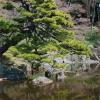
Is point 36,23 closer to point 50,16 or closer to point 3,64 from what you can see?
point 50,16

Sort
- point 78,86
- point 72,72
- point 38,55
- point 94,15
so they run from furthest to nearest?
point 94,15, point 72,72, point 78,86, point 38,55

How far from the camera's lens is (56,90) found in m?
23.8

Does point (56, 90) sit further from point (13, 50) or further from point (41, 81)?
point (13, 50)

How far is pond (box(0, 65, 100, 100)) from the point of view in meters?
21.8

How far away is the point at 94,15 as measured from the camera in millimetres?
58969

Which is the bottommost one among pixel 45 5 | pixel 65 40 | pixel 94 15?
pixel 94 15

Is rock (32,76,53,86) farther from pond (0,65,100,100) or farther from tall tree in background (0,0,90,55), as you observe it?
tall tree in background (0,0,90,55)

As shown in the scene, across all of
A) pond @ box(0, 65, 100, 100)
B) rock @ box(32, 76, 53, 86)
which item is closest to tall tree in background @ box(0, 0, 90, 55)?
pond @ box(0, 65, 100, 100)

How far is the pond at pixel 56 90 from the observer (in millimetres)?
21750

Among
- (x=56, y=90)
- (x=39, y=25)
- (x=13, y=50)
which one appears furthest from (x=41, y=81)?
(x=13, y=50)

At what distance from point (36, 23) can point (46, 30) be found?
80 cm

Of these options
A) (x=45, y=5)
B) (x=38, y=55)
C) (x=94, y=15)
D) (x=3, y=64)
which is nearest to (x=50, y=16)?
(x=45, y=5)

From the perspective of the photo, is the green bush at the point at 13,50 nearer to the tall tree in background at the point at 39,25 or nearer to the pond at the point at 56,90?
the tall tree in background at the point at 39,25

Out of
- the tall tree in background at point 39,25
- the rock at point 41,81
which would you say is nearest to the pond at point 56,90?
the rock at point 41,81
